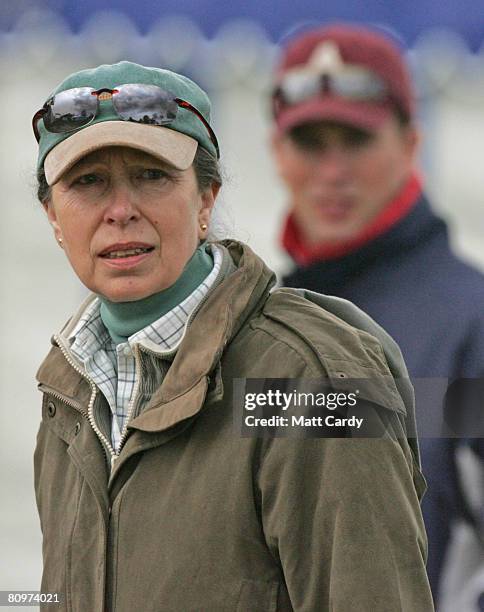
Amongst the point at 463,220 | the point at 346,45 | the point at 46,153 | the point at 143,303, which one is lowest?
the point at 143,303

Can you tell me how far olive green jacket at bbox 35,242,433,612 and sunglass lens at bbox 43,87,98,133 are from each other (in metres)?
0.28

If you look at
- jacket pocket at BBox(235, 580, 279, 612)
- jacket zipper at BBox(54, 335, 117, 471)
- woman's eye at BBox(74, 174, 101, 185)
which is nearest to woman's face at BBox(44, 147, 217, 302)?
woman's eye at BBox(74, 174, 101, 185)

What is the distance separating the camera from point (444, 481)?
214cm

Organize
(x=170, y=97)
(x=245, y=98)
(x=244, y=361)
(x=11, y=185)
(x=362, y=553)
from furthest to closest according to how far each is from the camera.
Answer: (x=11, y=185) < (x=245, y=98) < (x=170, y=97) < (x=244, y=361) < (x=362, y=553)

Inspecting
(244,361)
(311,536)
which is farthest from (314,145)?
(311,536)

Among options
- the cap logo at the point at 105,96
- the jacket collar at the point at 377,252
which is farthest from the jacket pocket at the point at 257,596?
the jacket collar at the point at 377,252

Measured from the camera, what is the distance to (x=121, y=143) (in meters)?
1.35

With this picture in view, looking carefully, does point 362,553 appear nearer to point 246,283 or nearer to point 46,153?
point 246,283

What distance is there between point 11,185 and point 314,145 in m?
0.76

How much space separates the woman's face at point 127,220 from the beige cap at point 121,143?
0.05ft

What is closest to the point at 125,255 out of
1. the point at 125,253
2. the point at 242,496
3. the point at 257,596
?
the point at 125,253

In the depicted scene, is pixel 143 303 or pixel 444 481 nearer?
pixel 143 303

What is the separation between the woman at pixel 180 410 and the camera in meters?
1.21

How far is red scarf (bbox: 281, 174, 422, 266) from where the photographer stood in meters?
2.25
